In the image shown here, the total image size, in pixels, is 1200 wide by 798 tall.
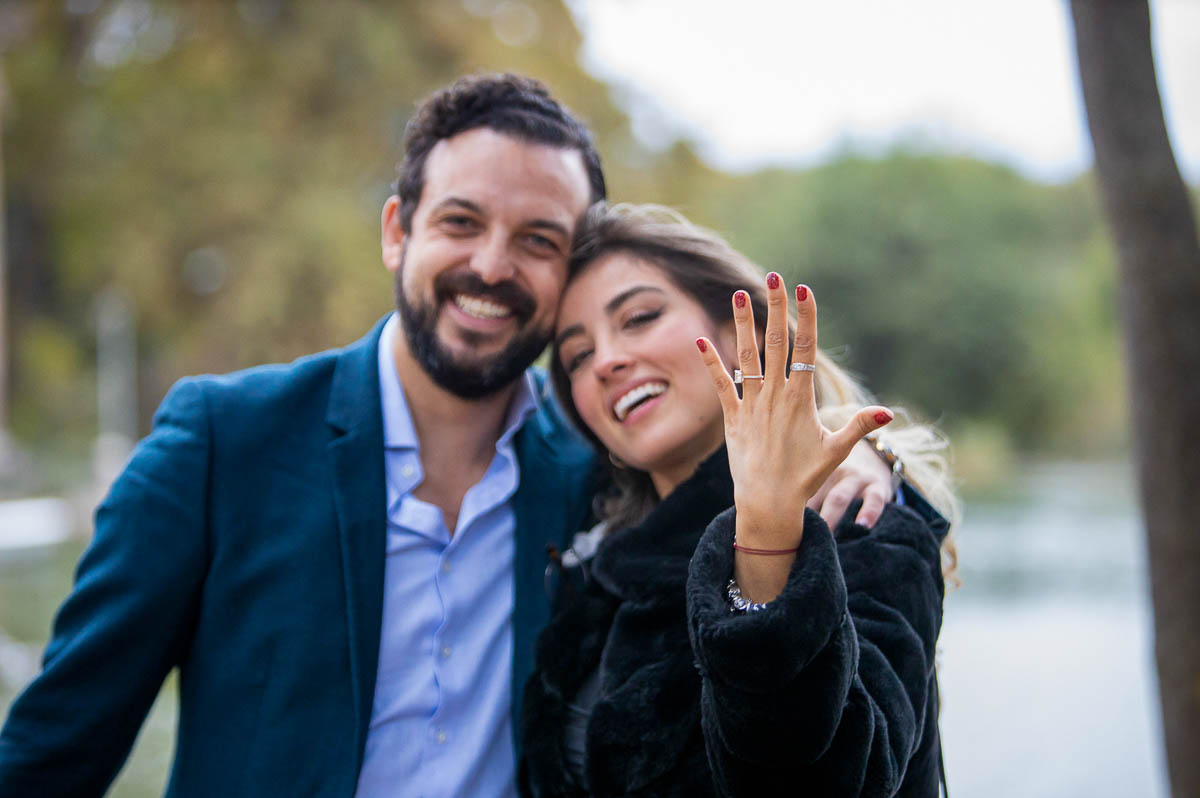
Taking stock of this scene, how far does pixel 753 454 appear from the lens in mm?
1594

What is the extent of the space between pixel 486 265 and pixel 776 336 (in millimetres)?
1165

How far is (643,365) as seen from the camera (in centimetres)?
236

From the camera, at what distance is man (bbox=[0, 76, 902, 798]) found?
2219 mm

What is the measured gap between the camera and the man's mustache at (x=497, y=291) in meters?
2.62

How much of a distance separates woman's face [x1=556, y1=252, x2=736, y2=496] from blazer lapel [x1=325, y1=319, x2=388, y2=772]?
0.49 meters

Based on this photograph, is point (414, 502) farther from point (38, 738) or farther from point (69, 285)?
point (69, 285)

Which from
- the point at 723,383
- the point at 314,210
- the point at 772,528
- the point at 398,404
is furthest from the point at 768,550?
the point at 314,210

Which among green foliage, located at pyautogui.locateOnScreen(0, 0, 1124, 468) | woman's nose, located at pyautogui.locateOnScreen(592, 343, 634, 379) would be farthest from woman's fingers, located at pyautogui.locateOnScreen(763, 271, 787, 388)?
green foliage, located at pyautogui.locateOnScreen(0, 0, 1124, 468)

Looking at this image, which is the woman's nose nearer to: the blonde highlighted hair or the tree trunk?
the blonde highlighted hair

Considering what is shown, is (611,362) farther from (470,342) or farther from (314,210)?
(314,210)

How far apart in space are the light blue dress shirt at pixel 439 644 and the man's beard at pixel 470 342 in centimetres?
13

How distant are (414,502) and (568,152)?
0.98 m

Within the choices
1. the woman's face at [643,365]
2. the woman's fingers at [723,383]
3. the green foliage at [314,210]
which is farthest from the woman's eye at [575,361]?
the green foliage at [314,210]

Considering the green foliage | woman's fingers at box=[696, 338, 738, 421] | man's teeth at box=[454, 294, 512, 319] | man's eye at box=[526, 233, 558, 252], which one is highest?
the green foliage
